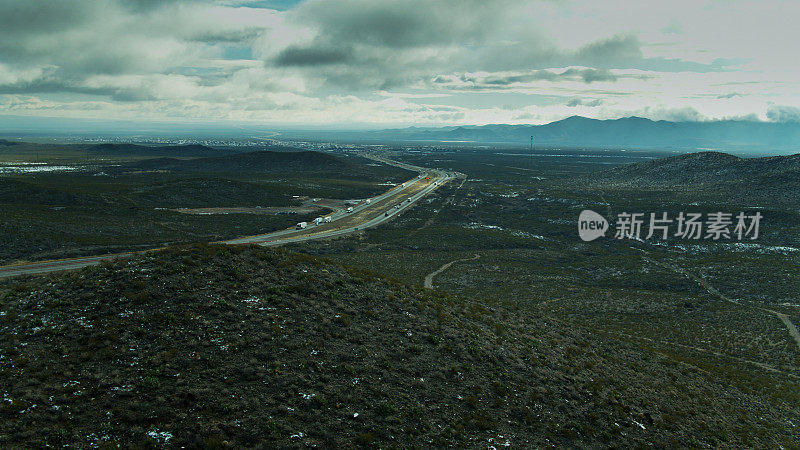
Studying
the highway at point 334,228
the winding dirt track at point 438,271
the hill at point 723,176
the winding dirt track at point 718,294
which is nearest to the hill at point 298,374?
the winding dirt track at point 718,294

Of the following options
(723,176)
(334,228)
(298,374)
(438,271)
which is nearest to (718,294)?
(438,271)

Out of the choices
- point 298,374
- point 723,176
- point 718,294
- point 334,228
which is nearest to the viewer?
point 298,374

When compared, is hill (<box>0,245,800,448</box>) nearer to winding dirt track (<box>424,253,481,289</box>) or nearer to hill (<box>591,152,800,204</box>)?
winding dirt track (<box>424,253,481,289</box>)

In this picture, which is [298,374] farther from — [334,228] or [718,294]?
[334,228]

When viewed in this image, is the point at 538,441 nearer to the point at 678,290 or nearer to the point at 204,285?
the point at 204,285

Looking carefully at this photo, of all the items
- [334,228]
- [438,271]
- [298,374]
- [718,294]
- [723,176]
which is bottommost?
[718,294]

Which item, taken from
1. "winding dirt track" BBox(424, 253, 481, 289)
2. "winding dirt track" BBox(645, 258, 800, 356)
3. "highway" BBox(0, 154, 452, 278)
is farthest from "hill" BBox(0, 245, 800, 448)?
"highway" BBox(0, 154, 452, 278)

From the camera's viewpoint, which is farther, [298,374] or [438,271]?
[438,271]

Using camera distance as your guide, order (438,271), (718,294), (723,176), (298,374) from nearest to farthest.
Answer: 1. (298,374)
2. (718,294)
3. (438,271)
4. (723,176)
